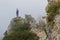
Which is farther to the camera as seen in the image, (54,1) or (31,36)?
(31,36)

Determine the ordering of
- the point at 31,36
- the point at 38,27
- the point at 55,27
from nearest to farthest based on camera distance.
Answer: the point at 55,27
the point at 31,36
the point at 38,27

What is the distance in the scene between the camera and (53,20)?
21984 millimetres

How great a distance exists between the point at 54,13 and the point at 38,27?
4234 centimetres

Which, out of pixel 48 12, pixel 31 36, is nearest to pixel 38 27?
pixel 31 36

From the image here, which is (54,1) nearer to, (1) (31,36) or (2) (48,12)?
(2) (48,12)

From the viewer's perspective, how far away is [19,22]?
238 feet

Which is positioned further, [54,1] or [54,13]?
[54,1]

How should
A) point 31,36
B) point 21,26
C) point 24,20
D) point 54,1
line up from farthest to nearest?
point 24,20
point 21,26
point 31,36
point 54,1

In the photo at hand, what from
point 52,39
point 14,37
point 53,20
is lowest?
point 14,37

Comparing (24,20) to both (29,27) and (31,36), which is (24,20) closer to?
(29,27)

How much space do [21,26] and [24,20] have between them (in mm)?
6705

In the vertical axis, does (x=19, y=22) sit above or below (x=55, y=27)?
below

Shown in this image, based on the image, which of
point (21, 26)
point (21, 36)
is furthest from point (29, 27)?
point (21, 36)

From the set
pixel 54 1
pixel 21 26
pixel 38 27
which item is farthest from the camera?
pixel 21 26
